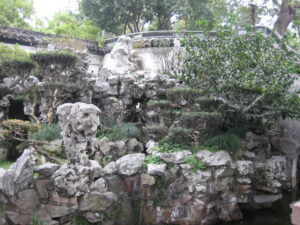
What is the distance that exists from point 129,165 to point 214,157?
2732 millimetres

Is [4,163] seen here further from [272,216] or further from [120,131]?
[272,216]

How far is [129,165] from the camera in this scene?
7969mm

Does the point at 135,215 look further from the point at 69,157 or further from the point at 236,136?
the point at 236,136

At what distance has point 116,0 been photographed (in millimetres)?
17875

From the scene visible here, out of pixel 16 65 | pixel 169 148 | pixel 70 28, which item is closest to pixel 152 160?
pixel 169 148

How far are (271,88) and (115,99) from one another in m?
6.19

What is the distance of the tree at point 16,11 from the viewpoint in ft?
59.3

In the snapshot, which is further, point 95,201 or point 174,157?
point 174,157

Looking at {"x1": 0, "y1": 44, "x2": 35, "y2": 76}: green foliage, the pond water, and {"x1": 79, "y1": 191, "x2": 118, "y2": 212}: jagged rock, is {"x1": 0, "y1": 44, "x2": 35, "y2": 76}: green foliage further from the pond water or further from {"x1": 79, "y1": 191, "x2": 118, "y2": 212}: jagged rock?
the pond water

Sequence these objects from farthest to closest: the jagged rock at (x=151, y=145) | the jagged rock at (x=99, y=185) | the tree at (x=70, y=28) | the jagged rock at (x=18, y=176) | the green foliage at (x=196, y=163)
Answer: the tree at (x=70, y=28) → the jagged rock at (x=151, y=145) → the green foliage at (x=196, y=163) → the jagged rock at (x=99, y=185) → the jagged rock at (x=18, y=176)

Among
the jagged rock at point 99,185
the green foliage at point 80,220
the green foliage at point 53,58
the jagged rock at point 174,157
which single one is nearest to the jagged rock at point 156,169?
the jagged rock at point 174,157

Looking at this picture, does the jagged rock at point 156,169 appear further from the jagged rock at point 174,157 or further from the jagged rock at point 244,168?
the jagged rock at point 244,168

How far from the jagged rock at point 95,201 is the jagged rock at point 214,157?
10.1 ft

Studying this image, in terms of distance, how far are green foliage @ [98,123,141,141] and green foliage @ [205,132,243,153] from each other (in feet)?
9.75
